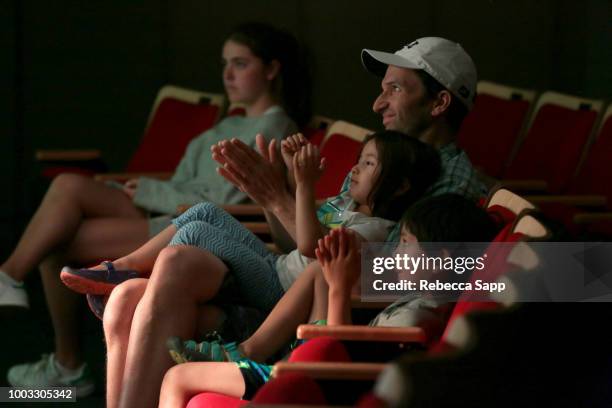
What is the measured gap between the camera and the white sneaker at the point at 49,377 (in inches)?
183

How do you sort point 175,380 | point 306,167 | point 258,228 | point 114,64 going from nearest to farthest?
point 175,380 → point 306,167 → point 258,228 → point 114,64

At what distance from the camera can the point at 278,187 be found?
11.9 ft

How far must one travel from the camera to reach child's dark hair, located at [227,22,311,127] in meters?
4.97

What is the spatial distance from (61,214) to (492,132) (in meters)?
1.58

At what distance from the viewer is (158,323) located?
3248 millimetres

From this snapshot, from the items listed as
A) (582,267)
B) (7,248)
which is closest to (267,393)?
→ (582,267)

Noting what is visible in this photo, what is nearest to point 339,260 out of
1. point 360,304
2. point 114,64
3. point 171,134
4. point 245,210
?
point 360,304

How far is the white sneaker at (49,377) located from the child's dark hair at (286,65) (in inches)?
44.4

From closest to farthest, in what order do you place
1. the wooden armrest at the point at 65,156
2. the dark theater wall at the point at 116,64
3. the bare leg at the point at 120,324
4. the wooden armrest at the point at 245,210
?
the bare leg at the point at 120,324
the wooden armrest at the point at 245,210
the wooden armrest at the point at 65,156
the dark theater wall at the point at 116,64

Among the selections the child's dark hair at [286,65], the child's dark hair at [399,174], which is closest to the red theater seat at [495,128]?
the child's dark hair at [286,65]

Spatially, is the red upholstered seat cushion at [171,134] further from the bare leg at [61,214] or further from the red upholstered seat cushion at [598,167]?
the red upholstered seat cushion at [598,167]

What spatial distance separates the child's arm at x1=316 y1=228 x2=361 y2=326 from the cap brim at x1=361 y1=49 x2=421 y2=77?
36.2 inches

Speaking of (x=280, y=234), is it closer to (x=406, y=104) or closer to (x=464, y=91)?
(x=406, y=104)

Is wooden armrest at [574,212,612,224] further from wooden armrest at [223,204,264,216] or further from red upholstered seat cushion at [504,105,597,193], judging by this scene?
wooden armrest at [223,204,264,216]
